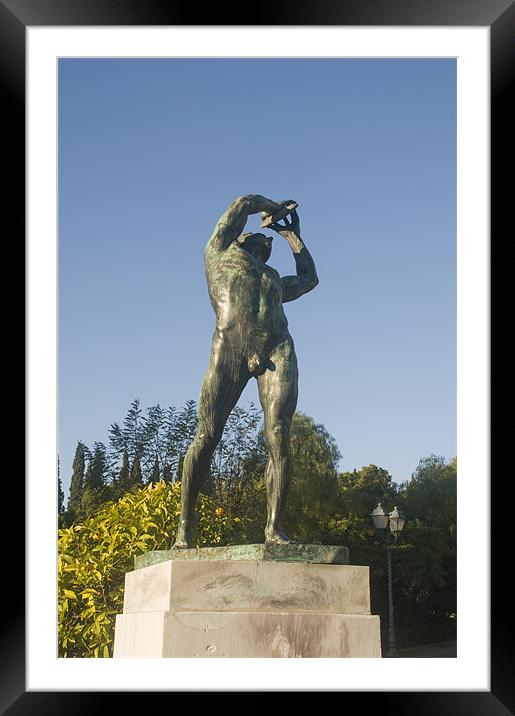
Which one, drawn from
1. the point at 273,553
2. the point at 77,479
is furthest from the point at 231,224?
the point at 77,479

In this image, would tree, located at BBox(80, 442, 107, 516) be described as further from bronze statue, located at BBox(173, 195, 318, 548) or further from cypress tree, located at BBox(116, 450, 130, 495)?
bronze statue, located at BBox(173, 195, 318, 548)

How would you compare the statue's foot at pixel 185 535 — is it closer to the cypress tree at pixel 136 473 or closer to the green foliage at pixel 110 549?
the green foliage at pixel 110 549

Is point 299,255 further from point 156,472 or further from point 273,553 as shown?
point 156,472

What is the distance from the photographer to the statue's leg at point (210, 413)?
7.61 meters

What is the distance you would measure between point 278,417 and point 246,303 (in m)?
0.85

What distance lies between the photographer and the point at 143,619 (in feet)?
23.9

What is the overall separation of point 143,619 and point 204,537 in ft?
34.4

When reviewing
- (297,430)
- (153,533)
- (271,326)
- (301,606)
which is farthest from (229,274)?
(297,430)

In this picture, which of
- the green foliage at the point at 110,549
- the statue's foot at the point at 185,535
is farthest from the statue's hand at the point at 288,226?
the green foliage at the point at 110,549

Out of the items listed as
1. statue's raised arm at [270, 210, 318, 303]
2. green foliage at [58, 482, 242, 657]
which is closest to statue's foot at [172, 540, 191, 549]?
statue's raised arm at [270, 210, 318, 303]

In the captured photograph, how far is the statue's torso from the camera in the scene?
7586mm

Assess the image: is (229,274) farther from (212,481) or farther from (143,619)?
(212,481)

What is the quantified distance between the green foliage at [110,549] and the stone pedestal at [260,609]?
9.04 metres

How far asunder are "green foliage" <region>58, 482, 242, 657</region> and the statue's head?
28.1 ft
